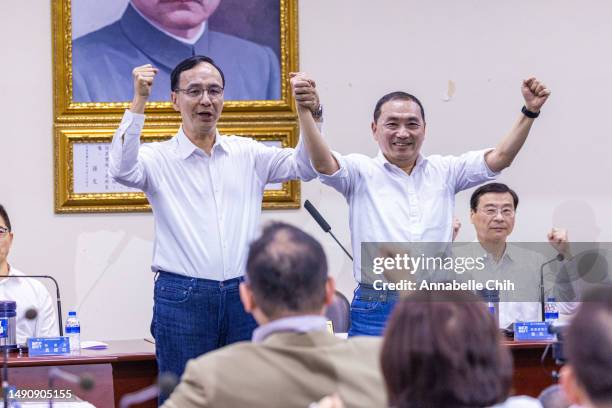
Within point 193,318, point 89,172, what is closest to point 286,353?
point 193,318

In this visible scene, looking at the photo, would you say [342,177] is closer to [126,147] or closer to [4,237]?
[126,147]

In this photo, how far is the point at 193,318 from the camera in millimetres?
3182

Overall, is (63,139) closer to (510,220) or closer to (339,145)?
(339,145)

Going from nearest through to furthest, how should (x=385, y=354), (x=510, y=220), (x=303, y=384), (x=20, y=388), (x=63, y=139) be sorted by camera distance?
(x=385, y=354) → (x=303, y=384) → (x=20, y=388) → (x=510, y=220) → (x=63, y=139)

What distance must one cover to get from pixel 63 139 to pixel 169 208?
149cm

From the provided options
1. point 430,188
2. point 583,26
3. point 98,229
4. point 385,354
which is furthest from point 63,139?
point 385,354

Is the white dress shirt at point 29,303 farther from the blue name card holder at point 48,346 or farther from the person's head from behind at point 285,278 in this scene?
the person's head from behind at point 285,278

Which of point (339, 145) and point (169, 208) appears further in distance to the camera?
point (339, 145)

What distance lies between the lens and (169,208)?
3330mm

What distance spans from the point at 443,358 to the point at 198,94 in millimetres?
2129

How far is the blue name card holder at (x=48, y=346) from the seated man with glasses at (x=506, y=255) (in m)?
1.66

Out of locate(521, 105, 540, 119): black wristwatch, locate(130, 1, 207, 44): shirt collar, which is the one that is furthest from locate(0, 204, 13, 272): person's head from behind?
locate(521, 105, 540, 119): black wristwatch

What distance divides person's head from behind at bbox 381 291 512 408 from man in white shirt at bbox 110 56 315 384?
178 centimetres

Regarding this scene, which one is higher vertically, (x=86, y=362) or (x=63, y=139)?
(x=63, y=139)
